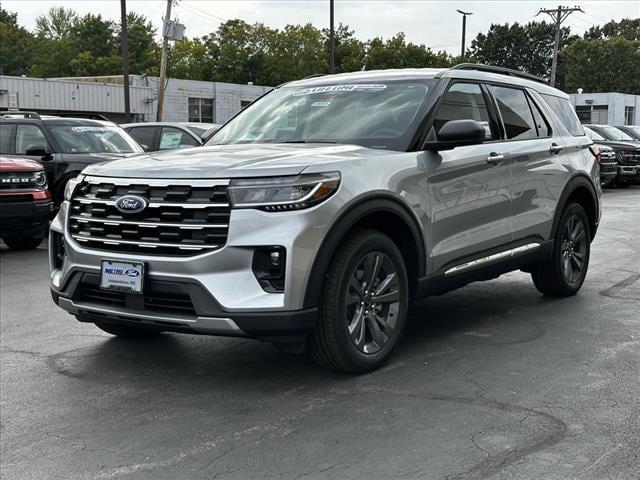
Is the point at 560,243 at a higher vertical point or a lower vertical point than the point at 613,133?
lower

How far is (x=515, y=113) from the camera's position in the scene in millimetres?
6473

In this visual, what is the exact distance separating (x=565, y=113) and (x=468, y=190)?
7.32 feet

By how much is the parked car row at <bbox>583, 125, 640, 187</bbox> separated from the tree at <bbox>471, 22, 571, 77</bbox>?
269 ft

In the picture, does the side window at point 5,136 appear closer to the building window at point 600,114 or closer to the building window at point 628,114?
the building window at point 600,114

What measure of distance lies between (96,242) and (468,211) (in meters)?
2.44

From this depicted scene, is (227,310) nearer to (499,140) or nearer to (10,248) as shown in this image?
(499,140)

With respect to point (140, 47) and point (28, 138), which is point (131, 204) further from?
point (140, 47)

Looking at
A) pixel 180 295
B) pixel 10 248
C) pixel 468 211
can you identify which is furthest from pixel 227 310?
pixel 10 248

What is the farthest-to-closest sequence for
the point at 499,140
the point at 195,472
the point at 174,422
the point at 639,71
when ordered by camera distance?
the point at 639,71, the point at 499,140, the point at 174,422, the point at 195,472

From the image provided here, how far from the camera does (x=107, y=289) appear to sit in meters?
4.60

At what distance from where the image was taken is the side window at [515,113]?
630 cm

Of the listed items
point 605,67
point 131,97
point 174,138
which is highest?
point 605,67

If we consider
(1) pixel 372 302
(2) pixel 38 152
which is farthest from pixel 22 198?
(1) pixel 372 302

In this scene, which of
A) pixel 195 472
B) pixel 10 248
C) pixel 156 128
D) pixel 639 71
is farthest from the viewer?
pixel 639 71
